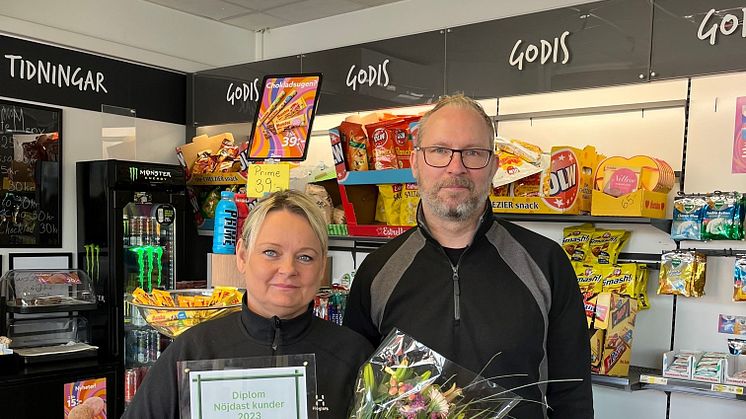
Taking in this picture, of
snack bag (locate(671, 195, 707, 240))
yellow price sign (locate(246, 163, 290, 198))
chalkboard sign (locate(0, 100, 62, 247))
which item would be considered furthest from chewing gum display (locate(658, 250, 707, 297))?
chalkboard sign (locate(0, 100, 62, 247))

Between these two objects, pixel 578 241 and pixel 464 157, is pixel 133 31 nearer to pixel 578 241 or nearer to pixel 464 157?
pixel 578 241

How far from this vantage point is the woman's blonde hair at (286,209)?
167 centimetres

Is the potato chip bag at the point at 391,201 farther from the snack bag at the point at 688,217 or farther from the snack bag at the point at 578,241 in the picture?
the snack bag at the point at 688,217

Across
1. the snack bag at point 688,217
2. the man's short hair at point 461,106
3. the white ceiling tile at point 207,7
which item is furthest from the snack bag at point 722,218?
the white ceiling tile at point 207,7

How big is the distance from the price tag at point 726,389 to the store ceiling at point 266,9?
3319 millimetres

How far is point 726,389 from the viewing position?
9.66ft

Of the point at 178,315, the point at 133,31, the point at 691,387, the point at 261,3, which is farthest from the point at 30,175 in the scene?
the point at 691,387

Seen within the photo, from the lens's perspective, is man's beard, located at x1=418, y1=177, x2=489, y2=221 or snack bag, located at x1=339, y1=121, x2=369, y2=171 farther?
snack bag, located at x1=339, y1=121, x2=369, y2=171

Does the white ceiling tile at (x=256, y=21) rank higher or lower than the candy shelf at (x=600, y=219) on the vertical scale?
higher

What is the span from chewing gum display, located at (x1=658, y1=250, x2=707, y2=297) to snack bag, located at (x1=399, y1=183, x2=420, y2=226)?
129 centimetres

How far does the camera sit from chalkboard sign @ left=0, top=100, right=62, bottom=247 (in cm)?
445

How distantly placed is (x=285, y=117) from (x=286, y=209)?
1.15 m

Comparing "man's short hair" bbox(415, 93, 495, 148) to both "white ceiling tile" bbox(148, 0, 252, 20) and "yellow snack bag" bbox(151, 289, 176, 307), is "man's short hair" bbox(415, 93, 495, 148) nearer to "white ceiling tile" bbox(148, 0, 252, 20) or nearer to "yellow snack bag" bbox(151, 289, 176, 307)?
"yellow snack bag" bbox(151, 289, 176, 307)

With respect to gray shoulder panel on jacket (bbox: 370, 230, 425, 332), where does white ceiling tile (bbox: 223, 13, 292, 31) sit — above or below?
above
